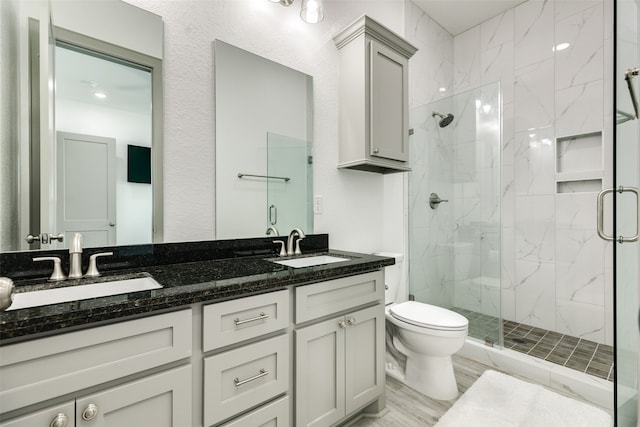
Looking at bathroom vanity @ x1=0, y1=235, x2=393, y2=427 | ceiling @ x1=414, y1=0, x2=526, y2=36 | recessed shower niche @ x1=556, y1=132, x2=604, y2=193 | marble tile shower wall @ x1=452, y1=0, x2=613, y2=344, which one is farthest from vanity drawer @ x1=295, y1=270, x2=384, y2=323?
ceiling @ x1=414, y1=0, x2=526, y2=36

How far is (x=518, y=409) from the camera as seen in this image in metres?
1.65

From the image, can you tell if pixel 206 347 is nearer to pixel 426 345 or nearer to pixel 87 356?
pixel 87 356

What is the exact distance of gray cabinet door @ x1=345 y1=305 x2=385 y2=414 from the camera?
1.41 m

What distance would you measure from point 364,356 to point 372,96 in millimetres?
1548

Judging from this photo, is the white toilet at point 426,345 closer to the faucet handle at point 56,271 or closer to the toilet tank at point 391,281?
the toilet tank at point 391,281

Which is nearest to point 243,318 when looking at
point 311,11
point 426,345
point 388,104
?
point 426,345

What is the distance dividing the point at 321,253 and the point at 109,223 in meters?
1.10

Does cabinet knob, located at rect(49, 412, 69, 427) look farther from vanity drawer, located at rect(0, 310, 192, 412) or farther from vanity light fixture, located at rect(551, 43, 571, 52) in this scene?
vanity light fixture, located at rect(551, 43, 571, 52)

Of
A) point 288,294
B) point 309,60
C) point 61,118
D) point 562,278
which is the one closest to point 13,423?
point 288,294

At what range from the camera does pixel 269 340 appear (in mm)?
1120

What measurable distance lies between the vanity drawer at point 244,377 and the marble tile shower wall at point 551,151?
8.53 ft

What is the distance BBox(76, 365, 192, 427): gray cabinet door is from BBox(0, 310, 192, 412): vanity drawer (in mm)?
41

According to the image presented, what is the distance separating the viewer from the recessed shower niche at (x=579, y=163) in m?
2.39

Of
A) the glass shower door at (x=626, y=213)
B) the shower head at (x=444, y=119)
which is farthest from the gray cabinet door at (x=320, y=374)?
the shower head at (x=444, y=119)
